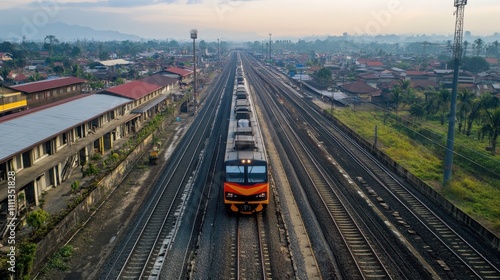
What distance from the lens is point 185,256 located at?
13.7 meters

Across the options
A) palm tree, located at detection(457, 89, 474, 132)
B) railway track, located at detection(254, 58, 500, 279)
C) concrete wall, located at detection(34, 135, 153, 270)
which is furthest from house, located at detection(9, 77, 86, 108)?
palm tree, located at detection(457, 89, 474, 132)

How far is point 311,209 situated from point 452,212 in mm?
5988

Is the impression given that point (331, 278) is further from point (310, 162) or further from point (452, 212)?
point (310, 162)

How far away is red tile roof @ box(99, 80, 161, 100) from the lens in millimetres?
35487

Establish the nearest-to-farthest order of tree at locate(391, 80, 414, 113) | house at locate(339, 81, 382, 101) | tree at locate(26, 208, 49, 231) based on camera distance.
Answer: tree at locate(26, 208, 49, 231)
tree at locate(391, 80, 414, 113)
house at locate(339, 81, 382, 101)

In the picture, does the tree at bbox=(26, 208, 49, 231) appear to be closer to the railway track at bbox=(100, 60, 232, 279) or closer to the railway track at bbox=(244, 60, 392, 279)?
the railway track at bbox=(100, 60, 232, 279)

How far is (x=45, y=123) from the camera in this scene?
21875 millimetres

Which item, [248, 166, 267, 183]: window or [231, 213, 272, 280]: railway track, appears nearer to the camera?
[231, 213, 272, 280]: railway track

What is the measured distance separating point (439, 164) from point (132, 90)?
1077 inches

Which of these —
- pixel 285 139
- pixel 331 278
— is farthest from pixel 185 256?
pixel 285 139

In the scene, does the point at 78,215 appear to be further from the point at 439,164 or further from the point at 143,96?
the point at 143,96

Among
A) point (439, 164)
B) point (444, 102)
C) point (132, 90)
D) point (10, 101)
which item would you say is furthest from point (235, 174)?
point (444, 102)

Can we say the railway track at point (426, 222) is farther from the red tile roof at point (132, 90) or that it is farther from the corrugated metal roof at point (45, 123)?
the red tile roof at point (132, 90)

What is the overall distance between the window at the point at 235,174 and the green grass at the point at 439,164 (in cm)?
1052
